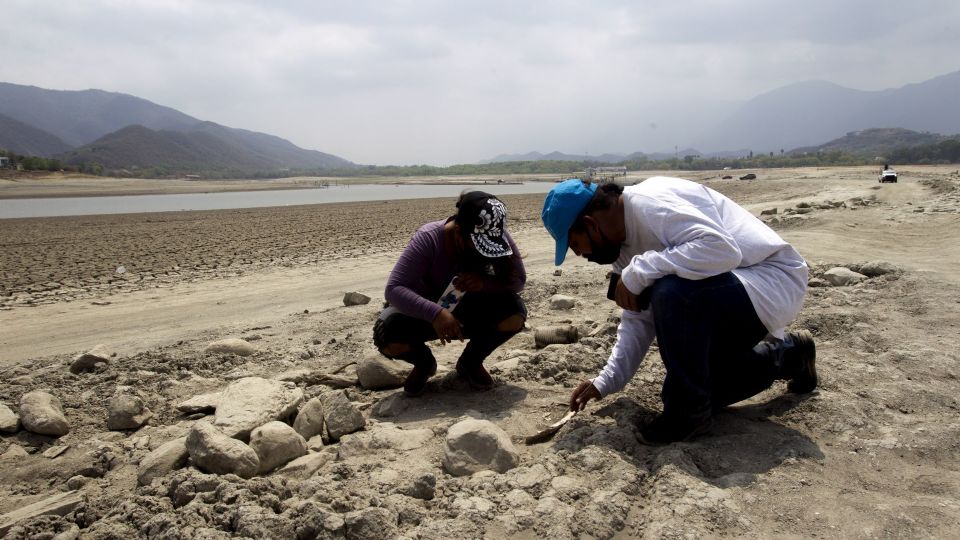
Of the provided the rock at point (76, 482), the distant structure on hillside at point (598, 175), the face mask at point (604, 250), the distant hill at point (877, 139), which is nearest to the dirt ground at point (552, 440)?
the rock at point (76, 482)

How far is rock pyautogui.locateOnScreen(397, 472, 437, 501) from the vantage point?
2.41 meters

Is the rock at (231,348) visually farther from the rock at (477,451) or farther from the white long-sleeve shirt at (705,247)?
the white long-sleeve shirt at (705,247)

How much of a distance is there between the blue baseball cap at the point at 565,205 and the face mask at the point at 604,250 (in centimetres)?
12

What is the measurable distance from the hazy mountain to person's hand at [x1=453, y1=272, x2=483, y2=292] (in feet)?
706

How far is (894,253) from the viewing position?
25.0 ft

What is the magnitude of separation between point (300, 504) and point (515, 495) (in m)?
0.79

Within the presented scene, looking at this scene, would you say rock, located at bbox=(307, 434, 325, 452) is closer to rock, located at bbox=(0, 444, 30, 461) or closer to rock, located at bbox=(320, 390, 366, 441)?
rock, located at bbox=(320, 390, 366, 441)

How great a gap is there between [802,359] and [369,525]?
2.12 metres

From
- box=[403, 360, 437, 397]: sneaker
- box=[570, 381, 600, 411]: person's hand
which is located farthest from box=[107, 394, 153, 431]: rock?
box=[570, 381, 600, 411]: person's hand

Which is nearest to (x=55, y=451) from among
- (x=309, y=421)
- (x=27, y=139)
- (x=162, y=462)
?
(x=162, y=462)

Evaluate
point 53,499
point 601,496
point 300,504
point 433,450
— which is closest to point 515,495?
point 601,496

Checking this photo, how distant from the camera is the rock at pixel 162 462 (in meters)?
2.67

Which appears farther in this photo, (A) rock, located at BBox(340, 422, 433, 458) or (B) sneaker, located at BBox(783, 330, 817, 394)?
(B) sneaker, located at BBox(783, 330, 817, 394)

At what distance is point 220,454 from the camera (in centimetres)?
260
